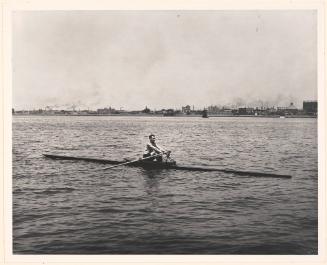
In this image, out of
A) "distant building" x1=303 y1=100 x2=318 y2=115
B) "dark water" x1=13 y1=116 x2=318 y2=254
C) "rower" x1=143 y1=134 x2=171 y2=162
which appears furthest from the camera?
"rower" x1=143 y1=134 x2=171 y2=162

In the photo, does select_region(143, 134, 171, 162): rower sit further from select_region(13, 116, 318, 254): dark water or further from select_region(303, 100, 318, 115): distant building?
select_region(303, 100, 318, 115): distant building

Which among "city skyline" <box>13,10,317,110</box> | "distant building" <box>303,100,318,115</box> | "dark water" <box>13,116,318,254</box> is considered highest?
"city skyline" <box>13,10,317,110</box>

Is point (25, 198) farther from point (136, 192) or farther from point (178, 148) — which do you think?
point (178, 148)

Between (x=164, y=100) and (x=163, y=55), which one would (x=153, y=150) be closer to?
(x=164, y=100)

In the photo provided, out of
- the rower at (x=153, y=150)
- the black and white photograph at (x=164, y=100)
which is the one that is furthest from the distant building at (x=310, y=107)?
the rower at (x=153, y=150)

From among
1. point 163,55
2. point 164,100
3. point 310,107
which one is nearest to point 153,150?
point 164,100

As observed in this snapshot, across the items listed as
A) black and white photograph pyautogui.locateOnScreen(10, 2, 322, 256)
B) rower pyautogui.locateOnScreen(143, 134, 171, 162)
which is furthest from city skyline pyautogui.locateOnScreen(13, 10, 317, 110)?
rower pyautogui.locateOnScreen(143, 134, 171, 162)

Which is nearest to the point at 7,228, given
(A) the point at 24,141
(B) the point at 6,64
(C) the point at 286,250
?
(B) the point at 6,64
